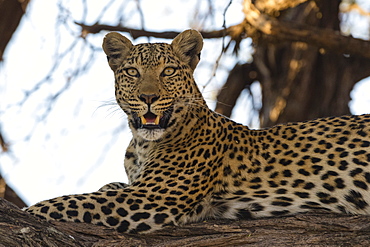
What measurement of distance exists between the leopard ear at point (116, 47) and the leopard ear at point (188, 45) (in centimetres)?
53

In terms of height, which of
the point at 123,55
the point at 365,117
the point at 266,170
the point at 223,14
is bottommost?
the point at 266,170

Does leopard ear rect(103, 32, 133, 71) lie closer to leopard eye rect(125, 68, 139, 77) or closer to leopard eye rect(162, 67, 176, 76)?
leopard eye rect(125, 68, 139, 77)

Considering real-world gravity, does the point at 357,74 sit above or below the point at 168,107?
above

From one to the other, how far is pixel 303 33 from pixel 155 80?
Answer: 3646 mm

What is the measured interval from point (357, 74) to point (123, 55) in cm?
537

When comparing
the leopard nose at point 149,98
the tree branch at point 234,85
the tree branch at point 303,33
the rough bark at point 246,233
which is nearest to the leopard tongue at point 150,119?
the leopard nose at point 149,98

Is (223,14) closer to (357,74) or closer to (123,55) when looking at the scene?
(123,55)

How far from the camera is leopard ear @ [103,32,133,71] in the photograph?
6957 mm

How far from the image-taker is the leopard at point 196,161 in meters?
5.85

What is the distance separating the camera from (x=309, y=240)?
18.0ft

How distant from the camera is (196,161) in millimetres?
Result: 6398

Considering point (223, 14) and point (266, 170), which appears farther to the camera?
point (223, 14)

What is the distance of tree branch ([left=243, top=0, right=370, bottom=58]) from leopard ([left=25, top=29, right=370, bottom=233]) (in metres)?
2.58

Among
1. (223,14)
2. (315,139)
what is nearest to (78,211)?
(315,139)
